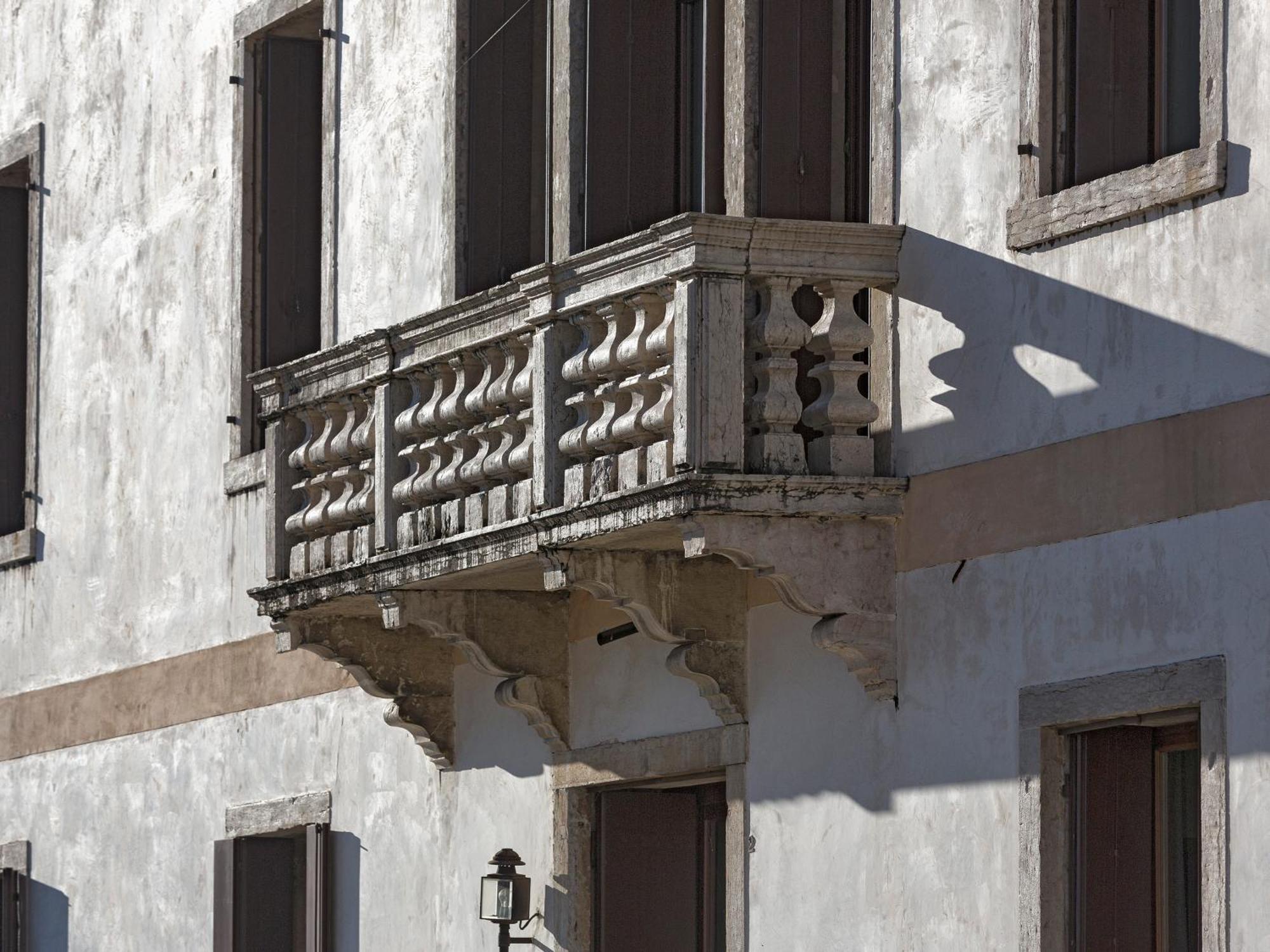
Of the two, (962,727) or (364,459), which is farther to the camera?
(364,459)

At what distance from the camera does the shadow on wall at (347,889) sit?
14.9 m

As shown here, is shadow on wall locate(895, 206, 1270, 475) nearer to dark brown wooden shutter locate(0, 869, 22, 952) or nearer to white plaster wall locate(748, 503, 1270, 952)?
white plaster wall locate(748, 503, 1270, 952)

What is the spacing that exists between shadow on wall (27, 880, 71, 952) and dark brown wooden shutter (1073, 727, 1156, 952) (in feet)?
29.2

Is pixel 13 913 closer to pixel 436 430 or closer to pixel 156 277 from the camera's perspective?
pixel 156 277

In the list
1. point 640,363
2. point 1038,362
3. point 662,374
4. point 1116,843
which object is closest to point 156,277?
point 640,363

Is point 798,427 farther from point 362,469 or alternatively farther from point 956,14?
point 362,469

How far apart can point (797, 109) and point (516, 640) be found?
2916 mm

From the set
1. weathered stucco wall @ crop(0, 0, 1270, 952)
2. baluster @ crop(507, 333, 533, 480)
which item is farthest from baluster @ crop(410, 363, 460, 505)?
Result: weathered stucco wall @ crop(0, 0, 1270, 952)

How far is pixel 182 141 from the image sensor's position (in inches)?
661

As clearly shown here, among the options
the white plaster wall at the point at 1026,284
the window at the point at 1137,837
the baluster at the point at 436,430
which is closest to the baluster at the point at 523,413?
the baluster at the point at 436,430

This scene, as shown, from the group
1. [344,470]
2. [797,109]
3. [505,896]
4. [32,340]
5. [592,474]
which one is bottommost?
[505,896]

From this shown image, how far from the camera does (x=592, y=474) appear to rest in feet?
37.7

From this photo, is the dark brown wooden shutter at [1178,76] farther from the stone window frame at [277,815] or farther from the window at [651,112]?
the stone window frame at [277,815]

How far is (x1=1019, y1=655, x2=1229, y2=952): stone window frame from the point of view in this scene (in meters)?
9.44
